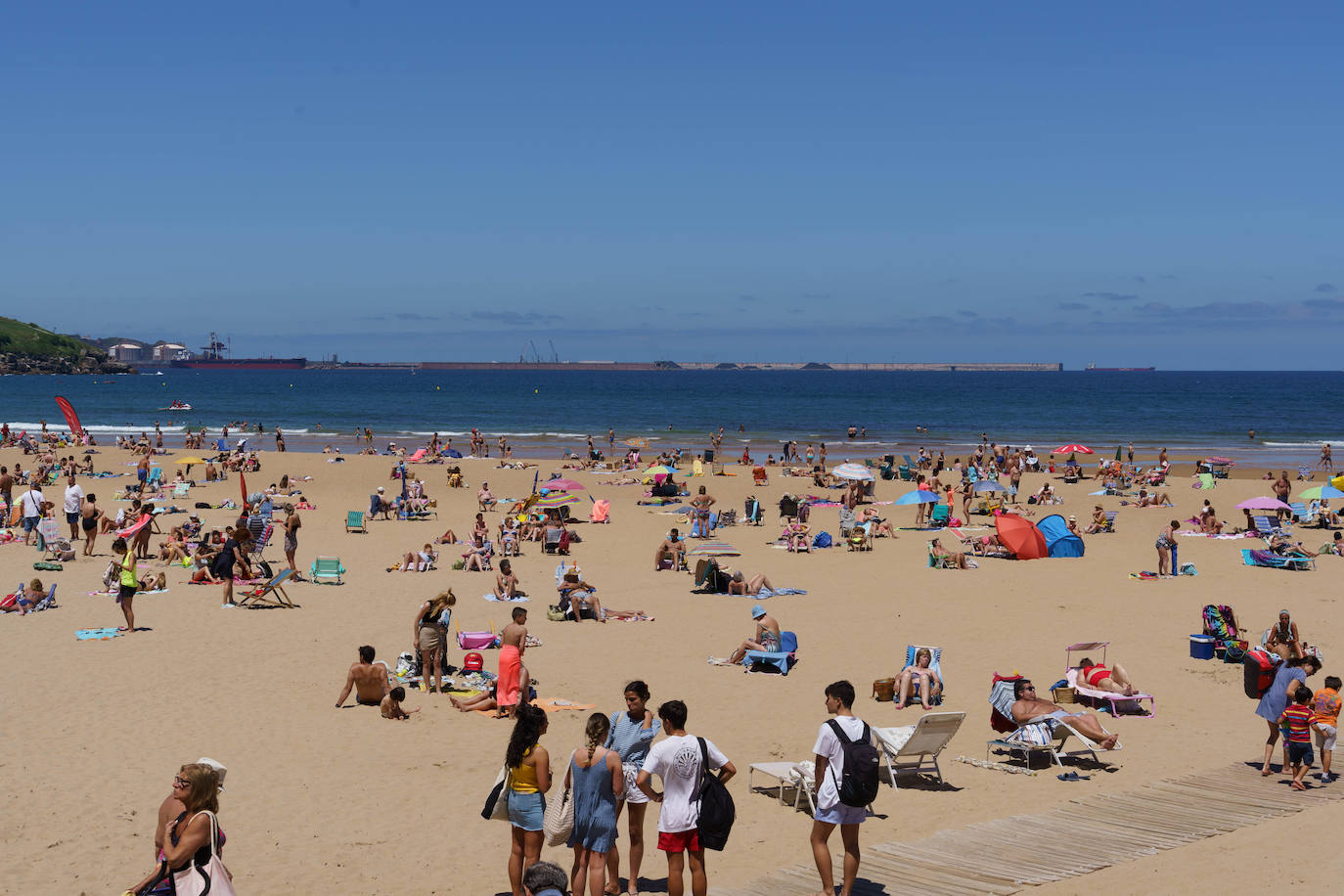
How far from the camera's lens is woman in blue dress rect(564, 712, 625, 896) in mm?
6004

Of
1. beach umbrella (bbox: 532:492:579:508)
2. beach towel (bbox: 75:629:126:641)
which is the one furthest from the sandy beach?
beach umbrella (bbox: 532:492:579:508)

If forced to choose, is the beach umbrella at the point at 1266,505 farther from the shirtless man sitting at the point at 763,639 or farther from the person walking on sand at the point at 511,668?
the person walking on sand at the point at 511,668

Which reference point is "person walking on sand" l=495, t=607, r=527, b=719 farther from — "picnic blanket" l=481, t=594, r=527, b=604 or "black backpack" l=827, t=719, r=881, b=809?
"picnic blanket" l=481, t=594, r=527, b=604

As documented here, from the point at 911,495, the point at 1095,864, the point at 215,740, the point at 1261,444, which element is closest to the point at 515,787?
the point at 1095,864

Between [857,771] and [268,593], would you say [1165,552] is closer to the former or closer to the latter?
[268,593]

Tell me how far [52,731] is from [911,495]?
18.1 meters

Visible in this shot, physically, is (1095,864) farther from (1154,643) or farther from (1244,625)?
(1244,625)

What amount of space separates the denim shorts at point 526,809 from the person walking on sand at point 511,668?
15.1 ft

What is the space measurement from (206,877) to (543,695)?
673 centimetres

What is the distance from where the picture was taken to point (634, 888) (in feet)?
21.6

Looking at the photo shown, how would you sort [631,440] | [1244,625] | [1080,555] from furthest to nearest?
1. [631,440]
2. [1080,555]
3. [1244,625]

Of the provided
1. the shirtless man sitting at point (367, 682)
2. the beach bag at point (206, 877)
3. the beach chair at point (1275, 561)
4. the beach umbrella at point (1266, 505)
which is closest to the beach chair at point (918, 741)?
the shirtless man sitting at point (367, 682)

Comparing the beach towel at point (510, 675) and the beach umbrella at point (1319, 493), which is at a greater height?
the beach umbrella at point (1319, 493)

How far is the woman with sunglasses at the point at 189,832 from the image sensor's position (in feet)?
16.2
